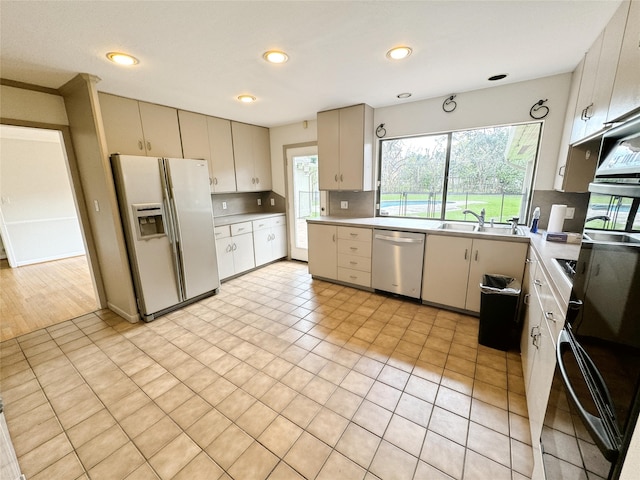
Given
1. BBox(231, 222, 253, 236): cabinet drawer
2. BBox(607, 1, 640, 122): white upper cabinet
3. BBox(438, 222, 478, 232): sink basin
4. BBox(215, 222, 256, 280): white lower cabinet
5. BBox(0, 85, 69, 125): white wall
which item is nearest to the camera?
BBox(607, 1, 640, 122): white upper cabinet

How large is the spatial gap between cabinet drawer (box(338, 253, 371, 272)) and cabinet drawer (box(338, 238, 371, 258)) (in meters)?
0.05

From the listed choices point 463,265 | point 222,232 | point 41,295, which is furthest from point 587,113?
point 41,295

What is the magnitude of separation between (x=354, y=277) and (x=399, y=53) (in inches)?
97.6

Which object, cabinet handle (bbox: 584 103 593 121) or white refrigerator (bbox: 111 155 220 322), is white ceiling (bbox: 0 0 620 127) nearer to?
cabinet handle (bbox: 584 103 593 121)

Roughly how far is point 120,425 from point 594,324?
2403mm

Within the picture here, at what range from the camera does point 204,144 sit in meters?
3.66

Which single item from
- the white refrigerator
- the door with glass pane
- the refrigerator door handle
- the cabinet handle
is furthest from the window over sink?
the refrigerator door handle

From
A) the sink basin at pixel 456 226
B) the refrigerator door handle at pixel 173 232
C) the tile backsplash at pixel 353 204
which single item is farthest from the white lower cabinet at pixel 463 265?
the refrigerator door handle at pixel 173 232

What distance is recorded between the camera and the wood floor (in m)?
2.86

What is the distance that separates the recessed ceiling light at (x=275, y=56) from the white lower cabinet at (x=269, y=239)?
98.5 inches

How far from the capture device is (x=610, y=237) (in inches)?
29.7

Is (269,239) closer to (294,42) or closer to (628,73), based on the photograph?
(294,42)

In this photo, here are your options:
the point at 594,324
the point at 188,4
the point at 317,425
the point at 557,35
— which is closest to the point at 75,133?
the point at 188,4

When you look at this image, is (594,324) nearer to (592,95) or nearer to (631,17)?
(631,17)
